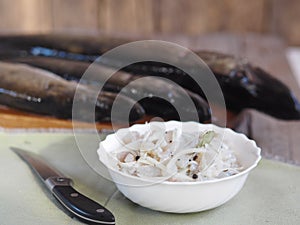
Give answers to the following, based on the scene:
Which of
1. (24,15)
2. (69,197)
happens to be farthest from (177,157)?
(24,15)

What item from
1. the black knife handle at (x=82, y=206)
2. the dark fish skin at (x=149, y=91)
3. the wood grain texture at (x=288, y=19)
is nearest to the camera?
the black knife handle at (x=82, y=206)

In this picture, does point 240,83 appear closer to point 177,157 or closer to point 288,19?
point 177,157

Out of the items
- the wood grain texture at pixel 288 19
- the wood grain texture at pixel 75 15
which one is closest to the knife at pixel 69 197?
the wood grain texture at pixel 75 15

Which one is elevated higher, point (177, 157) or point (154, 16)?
point (177, 157)

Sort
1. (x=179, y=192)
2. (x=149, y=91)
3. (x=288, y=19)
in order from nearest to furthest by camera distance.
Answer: (x=179, y=192), (x=149, y=91), (x=288, y=19)

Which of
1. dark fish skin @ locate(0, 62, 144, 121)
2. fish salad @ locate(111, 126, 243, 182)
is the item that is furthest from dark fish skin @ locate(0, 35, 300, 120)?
fish salad @ locate(111, 126, 243, 182)

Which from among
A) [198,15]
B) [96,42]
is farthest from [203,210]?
[198,15]

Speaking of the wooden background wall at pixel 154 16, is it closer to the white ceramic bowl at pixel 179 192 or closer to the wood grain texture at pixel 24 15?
the wood grain texture at pixel 24 15
